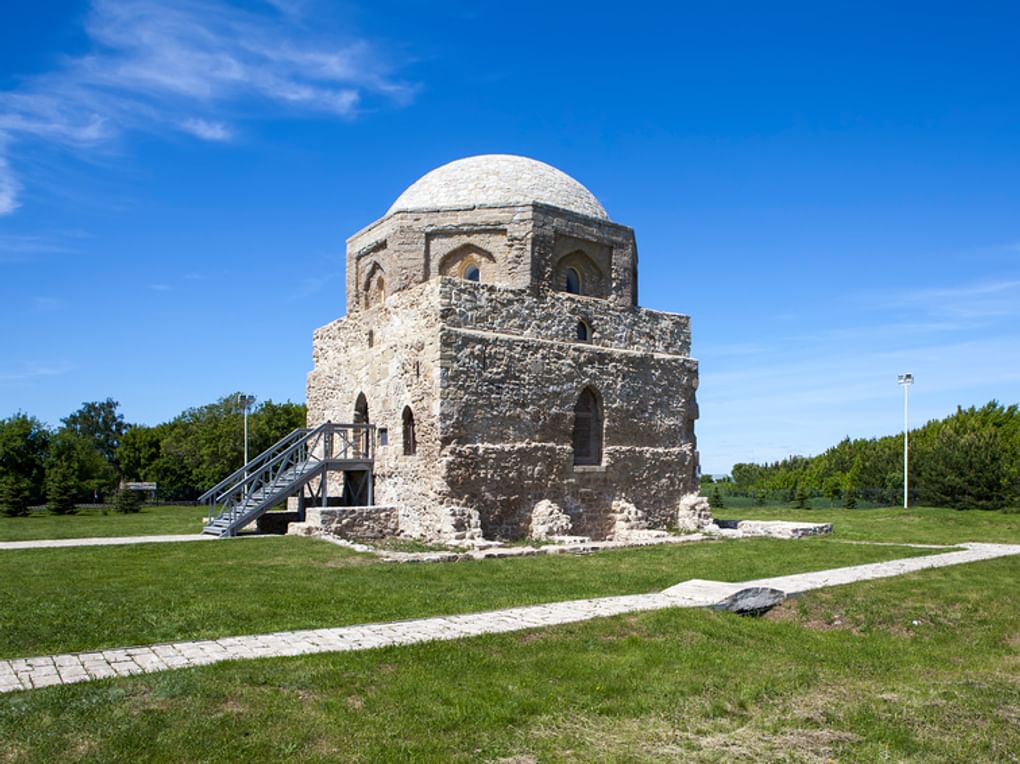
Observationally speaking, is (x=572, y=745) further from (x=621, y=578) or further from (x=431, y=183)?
(x=431, y=183)

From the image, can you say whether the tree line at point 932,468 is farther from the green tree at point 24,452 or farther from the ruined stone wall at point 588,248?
the green tree at point 24,452

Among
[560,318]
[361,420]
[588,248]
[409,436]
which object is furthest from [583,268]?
[361,420]

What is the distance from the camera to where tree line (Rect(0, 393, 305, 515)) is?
4634 cm

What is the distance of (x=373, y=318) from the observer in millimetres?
23078

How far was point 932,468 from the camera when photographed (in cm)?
3834

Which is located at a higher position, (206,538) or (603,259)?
(603,259)

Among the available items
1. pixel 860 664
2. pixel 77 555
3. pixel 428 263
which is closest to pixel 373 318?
pixel 428 263

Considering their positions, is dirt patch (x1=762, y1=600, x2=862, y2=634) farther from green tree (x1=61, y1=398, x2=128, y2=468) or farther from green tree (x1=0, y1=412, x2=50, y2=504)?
green tree (x1=61, y1=398, x2=128, y2=468)

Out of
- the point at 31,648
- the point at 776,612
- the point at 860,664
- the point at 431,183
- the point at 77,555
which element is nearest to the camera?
the point at 31,648

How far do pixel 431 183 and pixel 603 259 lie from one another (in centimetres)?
554

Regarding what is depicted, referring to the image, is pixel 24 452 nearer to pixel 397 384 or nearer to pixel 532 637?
pixel 397 384

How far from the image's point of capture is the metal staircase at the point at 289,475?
20.3 metres

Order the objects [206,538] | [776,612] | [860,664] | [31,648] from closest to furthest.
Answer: [31,648], [860,664], [776,612], [206,538]

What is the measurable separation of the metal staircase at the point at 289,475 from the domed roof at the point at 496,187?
6622 millimetres
